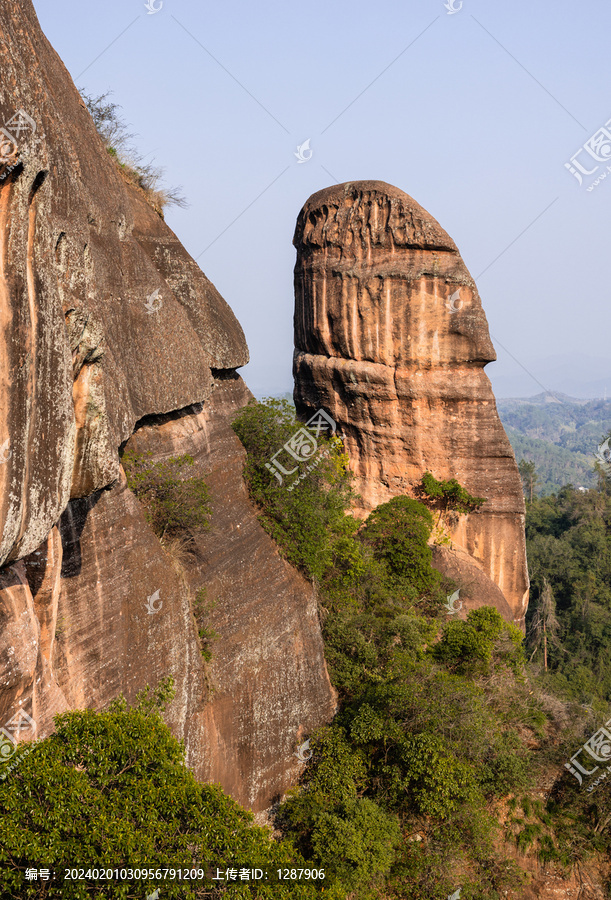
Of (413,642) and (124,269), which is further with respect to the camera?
(413,642)

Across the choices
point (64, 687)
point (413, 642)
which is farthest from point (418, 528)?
point (64, 687)

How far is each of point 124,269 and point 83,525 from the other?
4435 millimetres

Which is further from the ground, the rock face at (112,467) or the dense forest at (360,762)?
the rock face at (112,467)

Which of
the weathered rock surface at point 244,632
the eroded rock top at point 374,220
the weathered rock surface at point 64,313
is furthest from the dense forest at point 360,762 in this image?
the eroded rock top at point 374,220

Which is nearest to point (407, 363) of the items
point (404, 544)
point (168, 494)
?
point (404, 544)

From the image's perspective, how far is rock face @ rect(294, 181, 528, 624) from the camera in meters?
20.2

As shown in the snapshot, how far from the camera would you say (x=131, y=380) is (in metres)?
11.1

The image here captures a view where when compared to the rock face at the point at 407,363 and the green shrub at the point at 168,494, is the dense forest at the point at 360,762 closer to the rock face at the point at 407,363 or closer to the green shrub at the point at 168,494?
the green shrub at the point at 168,494

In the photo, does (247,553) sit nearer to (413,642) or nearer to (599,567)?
(413,642)

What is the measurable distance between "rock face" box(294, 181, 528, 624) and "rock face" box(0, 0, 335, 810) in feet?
19.2

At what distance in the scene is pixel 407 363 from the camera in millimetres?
20641

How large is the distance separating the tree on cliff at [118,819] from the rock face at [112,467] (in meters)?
0.80

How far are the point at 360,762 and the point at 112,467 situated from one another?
25.5ft

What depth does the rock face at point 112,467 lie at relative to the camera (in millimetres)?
6848
